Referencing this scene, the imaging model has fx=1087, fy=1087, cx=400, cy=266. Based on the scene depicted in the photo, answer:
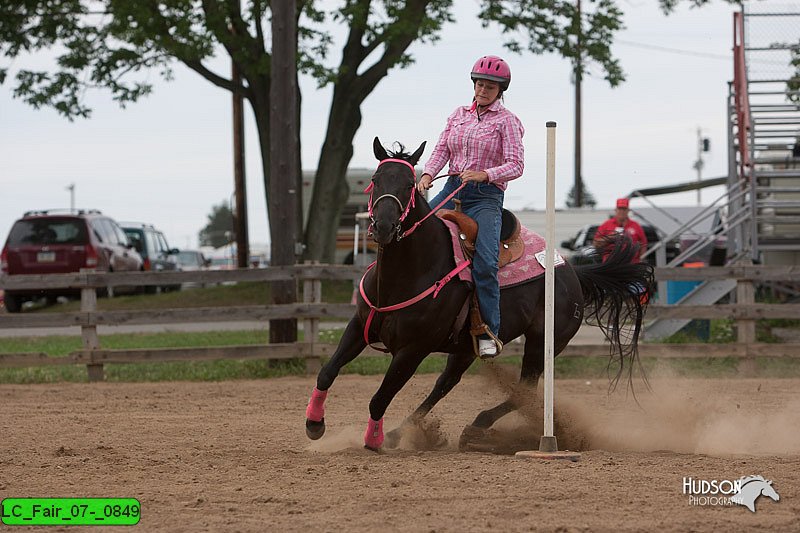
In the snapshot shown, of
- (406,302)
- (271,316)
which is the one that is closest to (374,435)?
(406,302)

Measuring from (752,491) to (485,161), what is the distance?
3094 mm

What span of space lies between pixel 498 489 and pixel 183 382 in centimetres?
809

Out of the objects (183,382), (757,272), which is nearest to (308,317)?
(183,382)

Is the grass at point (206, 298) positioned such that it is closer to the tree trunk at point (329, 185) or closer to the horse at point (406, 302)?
the tree trunk at point (329, 185)

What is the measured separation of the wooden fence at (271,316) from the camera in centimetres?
1329

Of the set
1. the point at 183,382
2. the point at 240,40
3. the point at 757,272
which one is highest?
the point at 240,40

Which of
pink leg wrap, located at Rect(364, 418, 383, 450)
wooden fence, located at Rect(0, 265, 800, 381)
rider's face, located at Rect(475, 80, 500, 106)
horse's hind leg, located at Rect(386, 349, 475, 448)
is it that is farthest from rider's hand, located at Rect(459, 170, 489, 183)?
wooden fence, located at Rect(0, 265, 800, 381)

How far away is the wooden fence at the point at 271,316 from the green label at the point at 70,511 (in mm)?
7899

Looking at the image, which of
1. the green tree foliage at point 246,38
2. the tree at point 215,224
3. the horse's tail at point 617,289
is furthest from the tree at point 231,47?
the tree at point 215,224

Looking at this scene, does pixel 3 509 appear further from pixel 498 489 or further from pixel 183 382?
pixel 183 382

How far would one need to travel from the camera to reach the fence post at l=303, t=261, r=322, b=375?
1359cm

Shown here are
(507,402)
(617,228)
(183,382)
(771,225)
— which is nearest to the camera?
(507,402)

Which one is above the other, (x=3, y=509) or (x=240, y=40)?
(x=240, y=40)

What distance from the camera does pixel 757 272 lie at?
13.8m
